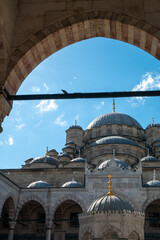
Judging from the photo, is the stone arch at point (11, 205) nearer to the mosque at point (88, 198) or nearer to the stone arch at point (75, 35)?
the mosque at point (88, 198)

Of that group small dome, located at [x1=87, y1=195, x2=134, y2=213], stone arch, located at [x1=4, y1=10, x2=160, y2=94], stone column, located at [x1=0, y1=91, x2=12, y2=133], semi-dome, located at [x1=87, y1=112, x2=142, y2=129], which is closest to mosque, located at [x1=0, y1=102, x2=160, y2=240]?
small dome, located at [x1=87, y1=195, x2=134, y2=213]

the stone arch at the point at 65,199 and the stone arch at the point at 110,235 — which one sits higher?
the stone arch at the point at 65,199

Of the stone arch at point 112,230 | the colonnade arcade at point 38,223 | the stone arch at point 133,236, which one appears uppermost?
the colonnade arcade at point 38,223

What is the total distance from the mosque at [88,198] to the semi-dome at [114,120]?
4481 mm

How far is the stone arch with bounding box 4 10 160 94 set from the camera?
14.2 feet

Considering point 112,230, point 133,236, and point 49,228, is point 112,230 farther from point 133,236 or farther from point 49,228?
point 49,228

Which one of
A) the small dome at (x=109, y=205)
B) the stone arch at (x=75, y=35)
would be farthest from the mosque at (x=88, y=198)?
the stone arch at (x=75, y=35)

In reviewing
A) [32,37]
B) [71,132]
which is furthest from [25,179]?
[32,37]

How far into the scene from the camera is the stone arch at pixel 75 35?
4336 millimetres

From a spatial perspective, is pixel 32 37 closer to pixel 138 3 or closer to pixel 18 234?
pixel 138 3

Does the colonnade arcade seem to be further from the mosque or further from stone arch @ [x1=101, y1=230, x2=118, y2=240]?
stone arch @ [x1=101, y1=230, x2=118, y2=240]

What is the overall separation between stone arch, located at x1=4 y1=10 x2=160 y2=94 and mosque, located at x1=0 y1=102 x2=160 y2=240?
6.66 meters

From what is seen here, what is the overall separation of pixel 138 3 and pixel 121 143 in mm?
22298

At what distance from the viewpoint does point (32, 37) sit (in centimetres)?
450
